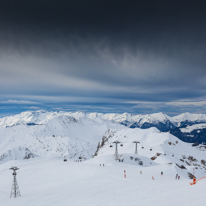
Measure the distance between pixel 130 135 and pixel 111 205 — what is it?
142032 millimetres

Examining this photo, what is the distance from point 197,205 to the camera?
17016mm

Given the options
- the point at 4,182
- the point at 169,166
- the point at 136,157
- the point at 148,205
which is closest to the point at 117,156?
the point at 136,157

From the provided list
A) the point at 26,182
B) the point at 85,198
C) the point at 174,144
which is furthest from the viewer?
the point at 174,144

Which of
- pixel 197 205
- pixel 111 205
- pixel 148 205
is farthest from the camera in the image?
pixel 111 205

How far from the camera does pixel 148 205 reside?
1923 centimetres

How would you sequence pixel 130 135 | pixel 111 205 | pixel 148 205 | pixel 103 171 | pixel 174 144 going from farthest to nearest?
pixel 130 135 < pixel 174 144 < pixel 103 171 < pixel 111 205 < pixel 148 205

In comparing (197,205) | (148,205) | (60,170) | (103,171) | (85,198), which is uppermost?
(197,205)

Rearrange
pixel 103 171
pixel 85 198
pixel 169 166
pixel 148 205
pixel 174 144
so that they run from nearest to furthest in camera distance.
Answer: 1. pixel 148 205
2. pixel 85 198
3. pixel 103 171
4. pixel 169 166
5. pixel 174 144

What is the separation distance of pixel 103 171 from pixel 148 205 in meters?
27.8

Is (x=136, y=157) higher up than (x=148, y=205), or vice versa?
(x=148, y=205)

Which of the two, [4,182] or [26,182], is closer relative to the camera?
[26,182]

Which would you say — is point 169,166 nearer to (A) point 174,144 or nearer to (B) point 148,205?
(B) point 148,205

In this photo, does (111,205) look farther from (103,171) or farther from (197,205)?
(103,171)

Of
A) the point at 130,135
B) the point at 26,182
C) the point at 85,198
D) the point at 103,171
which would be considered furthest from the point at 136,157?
the point at 130,135
